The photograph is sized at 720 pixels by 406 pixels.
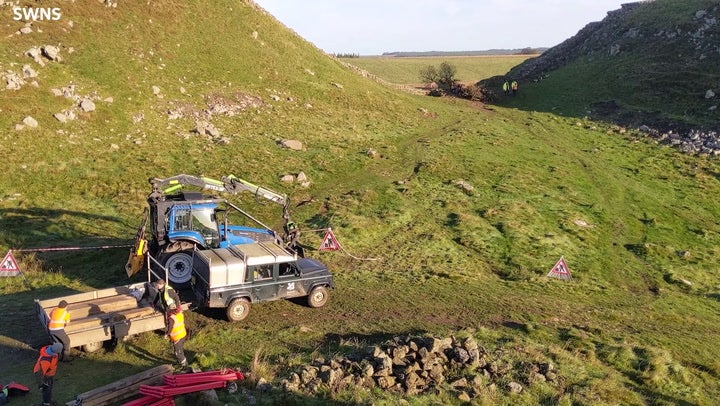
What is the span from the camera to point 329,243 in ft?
83.4

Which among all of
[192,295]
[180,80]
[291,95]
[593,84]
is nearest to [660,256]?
[192,295]

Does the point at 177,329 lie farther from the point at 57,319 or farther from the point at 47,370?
the point at 47,370

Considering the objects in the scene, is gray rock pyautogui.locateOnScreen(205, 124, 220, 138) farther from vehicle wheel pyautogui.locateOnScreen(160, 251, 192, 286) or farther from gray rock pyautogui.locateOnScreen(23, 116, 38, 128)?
vehicle wheel pyautogui.locateOnScreen(160, 251, 192, 286)

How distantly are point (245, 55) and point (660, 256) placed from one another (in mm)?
40700

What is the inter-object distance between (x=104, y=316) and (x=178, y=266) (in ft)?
15.5

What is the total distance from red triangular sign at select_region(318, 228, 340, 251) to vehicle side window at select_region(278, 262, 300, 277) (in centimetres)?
660

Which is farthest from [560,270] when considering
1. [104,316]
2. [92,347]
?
[92,347]

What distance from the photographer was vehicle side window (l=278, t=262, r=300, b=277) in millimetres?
18312

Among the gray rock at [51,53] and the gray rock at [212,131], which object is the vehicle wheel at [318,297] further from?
the gray rock at [51,53]

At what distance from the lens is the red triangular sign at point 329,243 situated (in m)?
25.2

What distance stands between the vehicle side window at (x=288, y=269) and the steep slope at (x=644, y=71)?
47.1 meters

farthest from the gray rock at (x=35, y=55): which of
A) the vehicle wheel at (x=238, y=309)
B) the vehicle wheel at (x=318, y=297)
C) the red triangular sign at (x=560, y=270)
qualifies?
the red triangular sign at (x=560, y=270)

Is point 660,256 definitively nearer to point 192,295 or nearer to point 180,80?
point 192,295

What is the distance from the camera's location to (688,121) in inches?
2015
